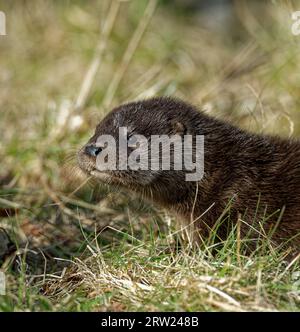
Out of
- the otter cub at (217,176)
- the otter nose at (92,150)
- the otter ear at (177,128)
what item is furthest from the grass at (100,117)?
the otter ear at (177,128)

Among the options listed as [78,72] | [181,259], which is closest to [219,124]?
[181,259]

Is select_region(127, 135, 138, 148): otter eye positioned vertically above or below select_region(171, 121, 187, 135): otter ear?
below

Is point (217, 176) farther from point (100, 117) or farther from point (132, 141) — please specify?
point (100, 117)

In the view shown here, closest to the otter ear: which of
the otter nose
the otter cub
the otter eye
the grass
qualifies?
the otter cub

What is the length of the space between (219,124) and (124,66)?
2986 mm

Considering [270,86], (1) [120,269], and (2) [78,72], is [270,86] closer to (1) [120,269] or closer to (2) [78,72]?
(2) [78,72]

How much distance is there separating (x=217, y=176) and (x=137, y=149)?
0.69 m

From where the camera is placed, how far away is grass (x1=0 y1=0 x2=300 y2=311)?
14.5ft

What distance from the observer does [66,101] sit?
847 centimetres

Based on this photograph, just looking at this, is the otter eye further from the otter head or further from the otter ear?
the otter ear

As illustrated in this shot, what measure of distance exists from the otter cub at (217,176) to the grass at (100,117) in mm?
247

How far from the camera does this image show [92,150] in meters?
5.20

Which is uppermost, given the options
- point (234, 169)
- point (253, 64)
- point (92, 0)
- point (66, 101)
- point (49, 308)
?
point (92, 0)

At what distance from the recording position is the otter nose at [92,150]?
5.18 m
